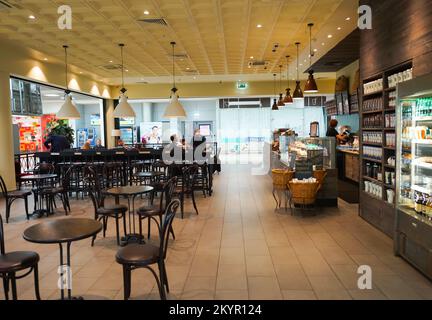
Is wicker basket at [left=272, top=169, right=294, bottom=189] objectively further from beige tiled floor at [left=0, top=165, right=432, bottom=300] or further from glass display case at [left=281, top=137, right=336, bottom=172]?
beige tiled floor at [left=0, top=165, right=432, bottom=300]

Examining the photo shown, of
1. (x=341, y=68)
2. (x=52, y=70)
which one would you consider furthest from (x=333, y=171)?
(x=52, y=70)

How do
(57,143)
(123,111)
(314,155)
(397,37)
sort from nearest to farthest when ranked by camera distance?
(397,37), (314,155), (123,111), (57,143)

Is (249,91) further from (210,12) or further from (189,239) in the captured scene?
(189,239)

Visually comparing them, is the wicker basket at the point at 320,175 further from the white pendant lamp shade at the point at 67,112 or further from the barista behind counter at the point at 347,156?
the white pendant lamp shade at the point at 67,112

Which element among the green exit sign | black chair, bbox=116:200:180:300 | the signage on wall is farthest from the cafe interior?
the signage on wall

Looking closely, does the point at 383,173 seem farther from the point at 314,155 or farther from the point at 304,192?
the point at 314,155

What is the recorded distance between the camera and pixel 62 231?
2896 mm

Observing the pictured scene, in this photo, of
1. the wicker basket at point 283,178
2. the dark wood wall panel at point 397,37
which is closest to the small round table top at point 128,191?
the wicker basket at point 283,178

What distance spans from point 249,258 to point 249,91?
12520 millimetres

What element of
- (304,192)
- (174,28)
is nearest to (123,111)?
(174,28)

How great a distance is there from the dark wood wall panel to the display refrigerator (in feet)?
1.41

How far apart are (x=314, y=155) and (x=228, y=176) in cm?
521

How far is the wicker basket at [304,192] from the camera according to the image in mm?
5961

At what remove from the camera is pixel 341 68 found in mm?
10938
